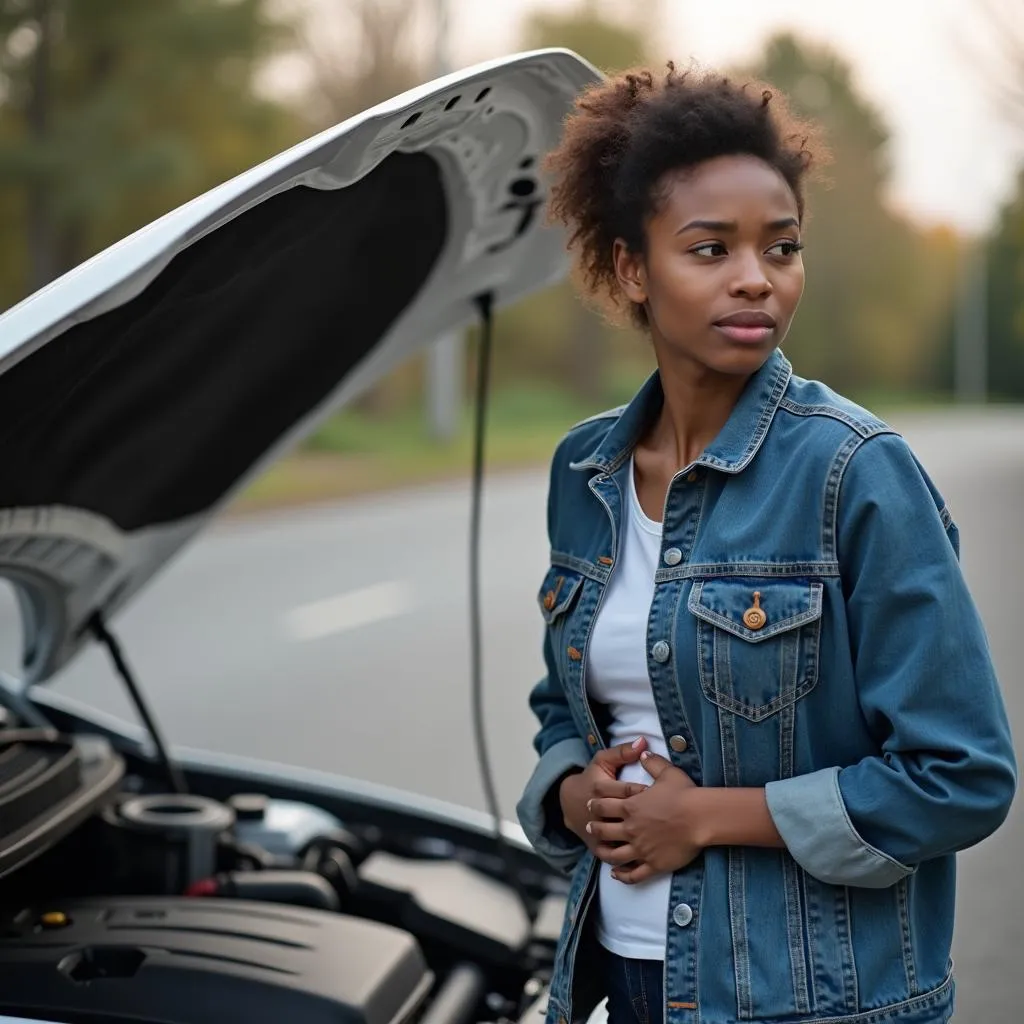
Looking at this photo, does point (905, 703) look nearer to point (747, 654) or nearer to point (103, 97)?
point (747, 654)

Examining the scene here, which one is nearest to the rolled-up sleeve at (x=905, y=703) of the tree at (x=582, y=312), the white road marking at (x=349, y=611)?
the white road marking at (x=349, y=611)

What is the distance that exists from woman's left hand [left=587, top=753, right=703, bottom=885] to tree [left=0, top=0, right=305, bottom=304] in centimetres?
1791

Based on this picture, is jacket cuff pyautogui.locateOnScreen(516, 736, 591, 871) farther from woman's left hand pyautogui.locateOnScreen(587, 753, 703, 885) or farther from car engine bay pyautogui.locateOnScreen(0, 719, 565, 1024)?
car engine bay pyautogui.locateOnScreen(0, 719, 565, 1024)

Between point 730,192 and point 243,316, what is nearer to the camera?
point 730,192

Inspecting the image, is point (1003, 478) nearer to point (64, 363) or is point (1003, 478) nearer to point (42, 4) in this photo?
point (42, 4)

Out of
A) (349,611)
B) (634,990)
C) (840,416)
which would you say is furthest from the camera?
(349,611)

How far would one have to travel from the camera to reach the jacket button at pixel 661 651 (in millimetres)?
1643

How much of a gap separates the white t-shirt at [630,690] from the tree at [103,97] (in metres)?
17.8

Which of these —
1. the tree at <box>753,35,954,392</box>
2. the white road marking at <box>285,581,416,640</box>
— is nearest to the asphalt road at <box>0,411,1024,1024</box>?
the white road marking at <box>285,581,416,640</box>

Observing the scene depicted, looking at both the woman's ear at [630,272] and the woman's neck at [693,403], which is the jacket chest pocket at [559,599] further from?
the woman's ear at [630,272]

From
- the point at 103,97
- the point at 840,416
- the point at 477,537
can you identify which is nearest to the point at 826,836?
the point at 840,416

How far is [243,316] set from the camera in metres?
2.20

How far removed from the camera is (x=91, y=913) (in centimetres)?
235

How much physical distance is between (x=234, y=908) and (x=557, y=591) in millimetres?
864
